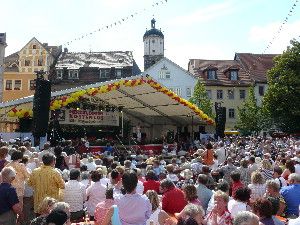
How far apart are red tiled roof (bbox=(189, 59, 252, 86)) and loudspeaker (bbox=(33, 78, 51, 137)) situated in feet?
135

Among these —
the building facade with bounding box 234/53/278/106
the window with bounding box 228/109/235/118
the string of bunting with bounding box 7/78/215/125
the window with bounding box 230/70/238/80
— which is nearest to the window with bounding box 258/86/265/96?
the building facade with bounding box 234/53/278/106

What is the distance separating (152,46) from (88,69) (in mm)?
13763

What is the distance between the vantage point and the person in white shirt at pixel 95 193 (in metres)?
8.44

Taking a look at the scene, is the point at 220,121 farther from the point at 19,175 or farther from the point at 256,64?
the point at 256,64

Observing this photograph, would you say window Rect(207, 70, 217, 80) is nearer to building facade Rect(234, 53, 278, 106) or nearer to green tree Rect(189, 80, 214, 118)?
building facade Rect(234, 53, 278, 106)

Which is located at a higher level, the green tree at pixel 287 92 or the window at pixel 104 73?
the window at pixel 104 73

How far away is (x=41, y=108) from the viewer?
53.1 feet

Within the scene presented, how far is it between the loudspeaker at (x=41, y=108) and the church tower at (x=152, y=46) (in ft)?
170

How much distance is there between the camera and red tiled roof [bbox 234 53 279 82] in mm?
56625

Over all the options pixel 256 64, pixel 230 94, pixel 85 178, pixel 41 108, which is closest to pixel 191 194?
pixel 85 178

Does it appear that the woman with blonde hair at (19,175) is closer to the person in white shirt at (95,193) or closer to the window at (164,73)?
the person in white shirt at (95,193)

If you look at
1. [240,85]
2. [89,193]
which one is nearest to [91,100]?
[89,193]

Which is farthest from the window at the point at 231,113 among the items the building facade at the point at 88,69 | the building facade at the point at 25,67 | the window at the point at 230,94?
the building facade at the point at 25,67

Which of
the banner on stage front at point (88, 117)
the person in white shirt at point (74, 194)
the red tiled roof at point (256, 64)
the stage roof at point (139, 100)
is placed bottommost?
the person in white shirt at point (74, 194)
